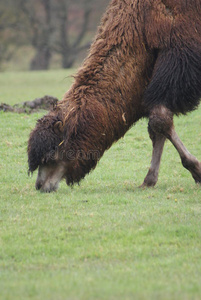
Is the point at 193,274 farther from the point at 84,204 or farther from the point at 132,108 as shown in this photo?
the point at 132,108

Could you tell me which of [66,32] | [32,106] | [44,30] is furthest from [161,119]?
[66,32]

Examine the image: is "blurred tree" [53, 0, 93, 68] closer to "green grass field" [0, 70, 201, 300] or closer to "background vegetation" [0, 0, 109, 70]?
"background vegetation" [0, 0, 109, 70]

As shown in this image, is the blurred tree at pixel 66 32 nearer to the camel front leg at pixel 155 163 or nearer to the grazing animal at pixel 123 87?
the camel front leg at pixel 155 163

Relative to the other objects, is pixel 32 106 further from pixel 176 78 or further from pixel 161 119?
pixel 176 78

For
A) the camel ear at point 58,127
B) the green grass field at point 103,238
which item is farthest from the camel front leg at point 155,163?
the camel ear at point 58,127

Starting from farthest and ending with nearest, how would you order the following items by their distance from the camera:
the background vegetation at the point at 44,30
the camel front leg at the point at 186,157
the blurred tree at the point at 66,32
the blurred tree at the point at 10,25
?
the blurred tree at the point at 66,32 < the background vegetation at the point at 44,30 < the blurred tree at the point at 10,25 < the camel front leg at the point at 186,157

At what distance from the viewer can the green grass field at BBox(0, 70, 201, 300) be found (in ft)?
13.7

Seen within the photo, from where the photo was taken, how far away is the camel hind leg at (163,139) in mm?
7403

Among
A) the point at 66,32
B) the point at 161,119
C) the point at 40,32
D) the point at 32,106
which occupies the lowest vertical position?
the point at 66,32

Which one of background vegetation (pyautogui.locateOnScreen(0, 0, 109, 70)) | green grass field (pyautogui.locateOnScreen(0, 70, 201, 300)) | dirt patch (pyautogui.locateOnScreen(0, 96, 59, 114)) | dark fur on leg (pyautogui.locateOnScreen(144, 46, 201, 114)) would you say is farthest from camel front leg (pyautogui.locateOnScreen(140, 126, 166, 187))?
background vegetation (pyautogui.locateOnScreen(0, 0, 109, 70))

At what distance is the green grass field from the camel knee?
800mm

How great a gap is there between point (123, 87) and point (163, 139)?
112cm

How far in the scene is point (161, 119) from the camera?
7.40m

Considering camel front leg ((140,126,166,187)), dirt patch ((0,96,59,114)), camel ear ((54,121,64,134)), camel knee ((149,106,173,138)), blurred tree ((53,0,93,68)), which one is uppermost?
camel knee ((149,106,173,138))
